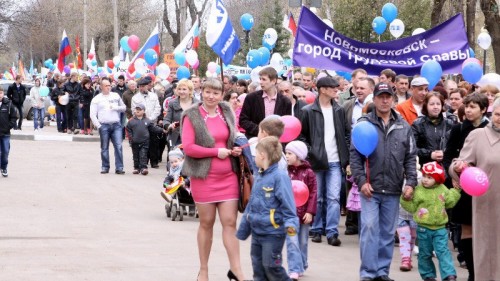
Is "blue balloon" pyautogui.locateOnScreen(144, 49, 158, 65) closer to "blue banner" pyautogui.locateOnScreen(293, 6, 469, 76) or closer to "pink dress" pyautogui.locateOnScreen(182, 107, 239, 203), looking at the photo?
"blue banner" pyautogui.locateOnScreen(293, 6, 469, 76)

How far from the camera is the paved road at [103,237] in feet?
33.0

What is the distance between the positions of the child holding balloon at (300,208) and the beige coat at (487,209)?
169cm

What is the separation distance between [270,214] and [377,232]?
160cm

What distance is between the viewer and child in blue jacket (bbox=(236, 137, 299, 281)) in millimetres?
8242

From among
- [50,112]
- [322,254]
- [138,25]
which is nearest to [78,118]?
[50,112]

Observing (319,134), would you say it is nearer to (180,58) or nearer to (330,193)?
(330,193)

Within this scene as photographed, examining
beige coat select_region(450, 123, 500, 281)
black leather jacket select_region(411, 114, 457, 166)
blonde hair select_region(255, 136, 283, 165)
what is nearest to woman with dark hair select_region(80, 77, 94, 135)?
black leather jacket select_region(411, 114, 457, 166)

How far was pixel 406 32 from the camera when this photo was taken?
Result: 3809cm

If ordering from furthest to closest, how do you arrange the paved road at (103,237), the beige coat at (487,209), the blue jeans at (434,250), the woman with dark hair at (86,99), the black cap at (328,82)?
1. the woman with dark hair at (86,99)
2. the black cap at (328,82)
3. the paved road at (103,237)
4. the blue jeans at (434,250)
5. the beige coat at (487,209)

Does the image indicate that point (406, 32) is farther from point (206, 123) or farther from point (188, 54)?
point (206, 123)

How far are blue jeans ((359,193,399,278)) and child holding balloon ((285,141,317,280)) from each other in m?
0.50

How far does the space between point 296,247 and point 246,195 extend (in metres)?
0.85

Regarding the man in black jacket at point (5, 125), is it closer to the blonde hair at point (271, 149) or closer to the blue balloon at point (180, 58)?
the blue balloon at point (180, 58)

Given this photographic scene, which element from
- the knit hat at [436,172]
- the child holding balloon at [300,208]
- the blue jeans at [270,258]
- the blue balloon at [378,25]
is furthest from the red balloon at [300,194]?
the blue balloon at [378,25]
